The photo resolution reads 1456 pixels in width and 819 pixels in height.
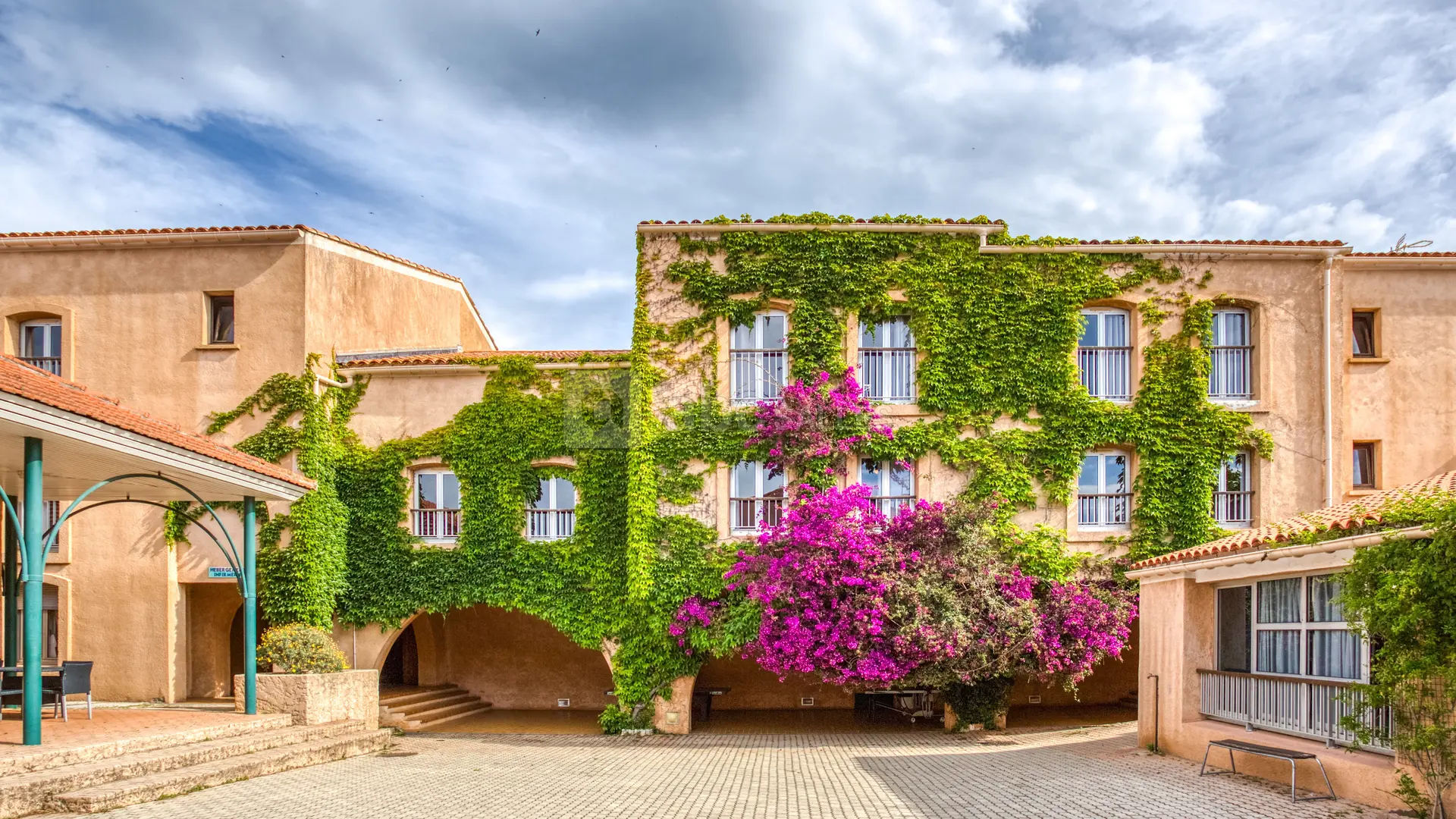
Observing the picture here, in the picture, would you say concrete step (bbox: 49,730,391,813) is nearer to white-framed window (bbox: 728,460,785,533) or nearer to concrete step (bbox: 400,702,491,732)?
concrete step (bbox: 400,702,491,732)

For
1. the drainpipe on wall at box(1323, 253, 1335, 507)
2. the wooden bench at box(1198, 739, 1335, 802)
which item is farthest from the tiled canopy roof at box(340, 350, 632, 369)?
the drainpipe on wall at box(1323, 253, 1335, 507)

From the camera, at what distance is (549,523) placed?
19.0 metres

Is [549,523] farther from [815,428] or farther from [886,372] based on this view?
[886,372]

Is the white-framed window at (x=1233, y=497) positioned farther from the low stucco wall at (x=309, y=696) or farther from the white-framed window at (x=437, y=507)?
the low stucco wall at (x=309, y=696)

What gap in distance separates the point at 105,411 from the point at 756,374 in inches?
417

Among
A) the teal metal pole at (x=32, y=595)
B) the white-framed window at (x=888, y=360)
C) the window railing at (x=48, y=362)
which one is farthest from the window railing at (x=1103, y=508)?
the window railing at (x=48, y=362)

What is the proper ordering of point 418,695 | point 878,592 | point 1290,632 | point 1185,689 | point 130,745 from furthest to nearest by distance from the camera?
point 418,695, point 878,592, point 1185,689, point 1290,632, point 130,745

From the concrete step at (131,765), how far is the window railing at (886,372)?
10843 millimetres

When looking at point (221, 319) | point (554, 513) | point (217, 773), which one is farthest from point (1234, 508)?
point (221, 319)

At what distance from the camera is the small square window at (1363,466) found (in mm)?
19594

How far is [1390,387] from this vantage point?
64.1 feet

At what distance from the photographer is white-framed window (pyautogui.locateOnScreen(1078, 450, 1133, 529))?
1803 cm

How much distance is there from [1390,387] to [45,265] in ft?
90.2

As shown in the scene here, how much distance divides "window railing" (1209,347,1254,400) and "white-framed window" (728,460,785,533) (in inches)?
338
